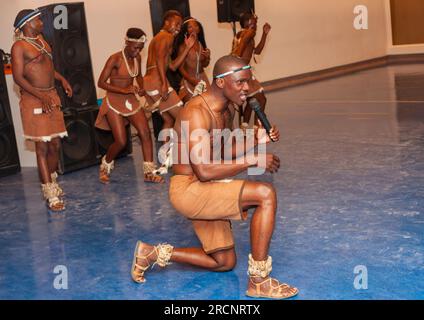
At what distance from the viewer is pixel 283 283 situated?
3.55m

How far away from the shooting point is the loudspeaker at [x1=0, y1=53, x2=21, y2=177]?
6863mm

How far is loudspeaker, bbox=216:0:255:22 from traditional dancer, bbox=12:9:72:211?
13.4 ft

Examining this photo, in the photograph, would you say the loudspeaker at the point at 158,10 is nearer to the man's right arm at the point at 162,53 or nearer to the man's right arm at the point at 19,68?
the man's right arm at the point at 162,53

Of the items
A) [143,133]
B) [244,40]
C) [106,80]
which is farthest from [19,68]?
[244,40]

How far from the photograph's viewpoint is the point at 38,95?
531cm

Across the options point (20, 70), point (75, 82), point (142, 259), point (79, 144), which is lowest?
point (142, 259)

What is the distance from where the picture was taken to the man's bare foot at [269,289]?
340 cm

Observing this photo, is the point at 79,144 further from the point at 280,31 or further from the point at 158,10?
the point at 280,31

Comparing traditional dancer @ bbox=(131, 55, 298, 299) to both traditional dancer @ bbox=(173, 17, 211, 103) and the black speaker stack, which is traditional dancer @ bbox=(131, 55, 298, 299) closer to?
traditional dancer @ bbox=(173, 17, 211, 103)

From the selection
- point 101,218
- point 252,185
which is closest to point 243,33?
point 101,218

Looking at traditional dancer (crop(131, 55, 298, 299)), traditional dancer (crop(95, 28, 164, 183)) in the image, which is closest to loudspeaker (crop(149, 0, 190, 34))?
traditional dancer (crop(95, 28, 164, 183))

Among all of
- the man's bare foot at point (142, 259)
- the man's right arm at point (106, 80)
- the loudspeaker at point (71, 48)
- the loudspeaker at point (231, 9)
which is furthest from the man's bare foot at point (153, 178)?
the loudspeaker at point (231, 9)

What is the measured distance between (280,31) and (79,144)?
668 cm
